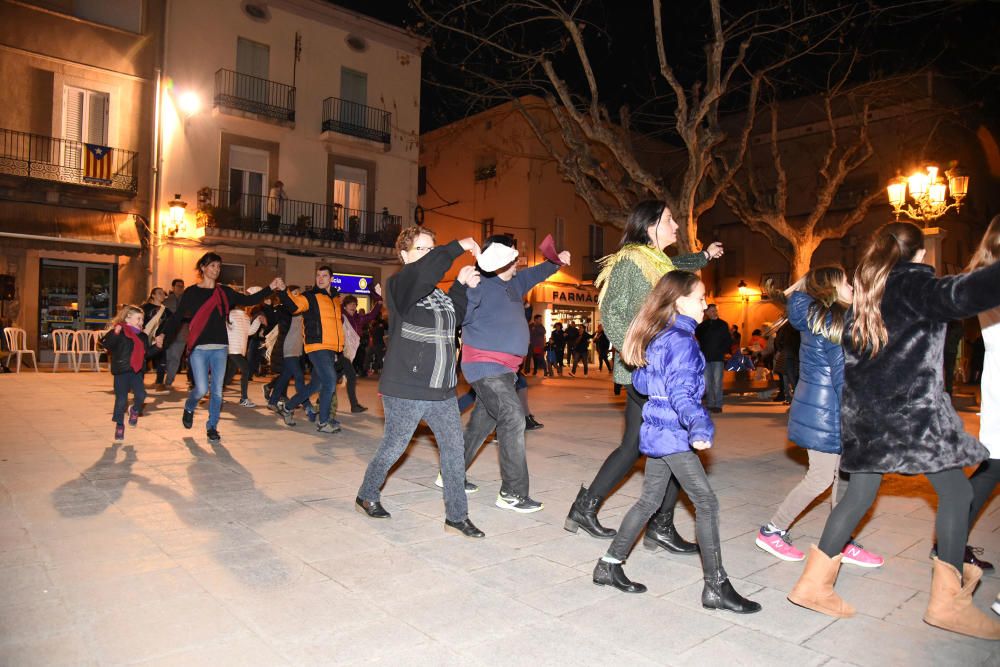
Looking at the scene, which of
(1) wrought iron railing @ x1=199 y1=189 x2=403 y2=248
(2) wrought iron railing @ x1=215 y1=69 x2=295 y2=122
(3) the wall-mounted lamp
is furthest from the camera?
(2) wrought iron railing @ x1=215 y1=69 x2=295 y2=122

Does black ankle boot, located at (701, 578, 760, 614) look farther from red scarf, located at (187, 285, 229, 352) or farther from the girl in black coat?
the girl in black coat

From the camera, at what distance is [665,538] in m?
4.00

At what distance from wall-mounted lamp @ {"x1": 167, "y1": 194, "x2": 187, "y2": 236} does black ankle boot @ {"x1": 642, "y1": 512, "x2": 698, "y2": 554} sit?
1931 centimetres

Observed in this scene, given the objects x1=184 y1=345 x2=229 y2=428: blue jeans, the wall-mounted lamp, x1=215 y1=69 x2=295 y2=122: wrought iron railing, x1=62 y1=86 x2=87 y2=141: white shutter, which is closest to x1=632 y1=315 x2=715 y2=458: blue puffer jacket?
x1=184 y1=345 x2=229 y2=428: blue jeans

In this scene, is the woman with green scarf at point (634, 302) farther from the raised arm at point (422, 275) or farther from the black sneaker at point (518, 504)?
the raised arm at point (422, 275)

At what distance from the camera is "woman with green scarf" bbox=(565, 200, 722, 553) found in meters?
3.93

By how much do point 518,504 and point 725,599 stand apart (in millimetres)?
1873

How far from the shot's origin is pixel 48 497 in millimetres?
4641

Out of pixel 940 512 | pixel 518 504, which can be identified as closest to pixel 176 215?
pixel 518 504

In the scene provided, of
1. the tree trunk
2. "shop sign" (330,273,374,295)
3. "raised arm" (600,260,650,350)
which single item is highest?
the tree trunk

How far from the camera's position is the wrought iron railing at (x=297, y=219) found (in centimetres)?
2105

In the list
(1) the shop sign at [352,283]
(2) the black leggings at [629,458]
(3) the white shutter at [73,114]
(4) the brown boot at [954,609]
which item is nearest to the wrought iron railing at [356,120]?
(1) the shop sign at [352,283]

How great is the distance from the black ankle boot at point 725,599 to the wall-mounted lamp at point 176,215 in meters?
20.1

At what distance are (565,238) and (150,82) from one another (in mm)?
17008
